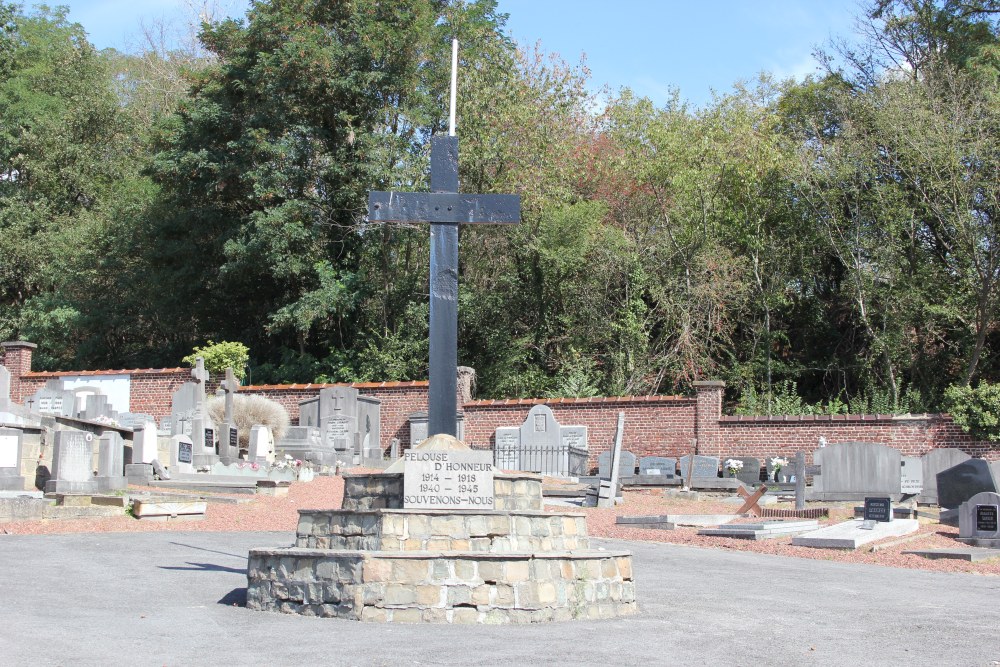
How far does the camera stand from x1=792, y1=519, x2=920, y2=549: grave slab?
14.2 metres

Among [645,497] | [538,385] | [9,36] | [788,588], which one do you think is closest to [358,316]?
[538,385]

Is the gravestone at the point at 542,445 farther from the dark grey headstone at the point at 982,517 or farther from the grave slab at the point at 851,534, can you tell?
the dark grey headstone at the point at 982,517

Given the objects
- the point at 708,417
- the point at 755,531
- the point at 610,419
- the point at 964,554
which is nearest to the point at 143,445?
the point at 755,531

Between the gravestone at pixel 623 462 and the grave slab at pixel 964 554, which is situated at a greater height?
the gravestone at pixel 623 462

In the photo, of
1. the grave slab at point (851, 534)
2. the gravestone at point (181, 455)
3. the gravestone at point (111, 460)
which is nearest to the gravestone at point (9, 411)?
the gravestone at point (111, 460)

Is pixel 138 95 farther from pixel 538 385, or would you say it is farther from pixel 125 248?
pixel 538 385

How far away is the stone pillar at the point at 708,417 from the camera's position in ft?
83.5

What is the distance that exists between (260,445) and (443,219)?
44.6 ft

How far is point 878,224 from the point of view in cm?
2909

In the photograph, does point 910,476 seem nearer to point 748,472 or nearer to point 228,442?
point 748,472

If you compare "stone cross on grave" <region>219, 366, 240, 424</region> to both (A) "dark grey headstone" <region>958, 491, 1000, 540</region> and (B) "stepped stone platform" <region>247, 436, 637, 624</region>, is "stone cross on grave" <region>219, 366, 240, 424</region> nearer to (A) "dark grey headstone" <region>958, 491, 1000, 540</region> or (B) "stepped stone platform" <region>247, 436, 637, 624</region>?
(B) "stepped stone platform" <region>247, 436, 637, 624</region>

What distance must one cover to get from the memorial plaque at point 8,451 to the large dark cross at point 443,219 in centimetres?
1001

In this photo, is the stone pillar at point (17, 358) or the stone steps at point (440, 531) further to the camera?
the stone pillar at point (17, 358)

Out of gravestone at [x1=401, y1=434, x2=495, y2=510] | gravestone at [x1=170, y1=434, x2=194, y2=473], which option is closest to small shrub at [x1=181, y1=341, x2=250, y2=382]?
gravestone at [x1=170, y1=434, x2=194, y2=473]
